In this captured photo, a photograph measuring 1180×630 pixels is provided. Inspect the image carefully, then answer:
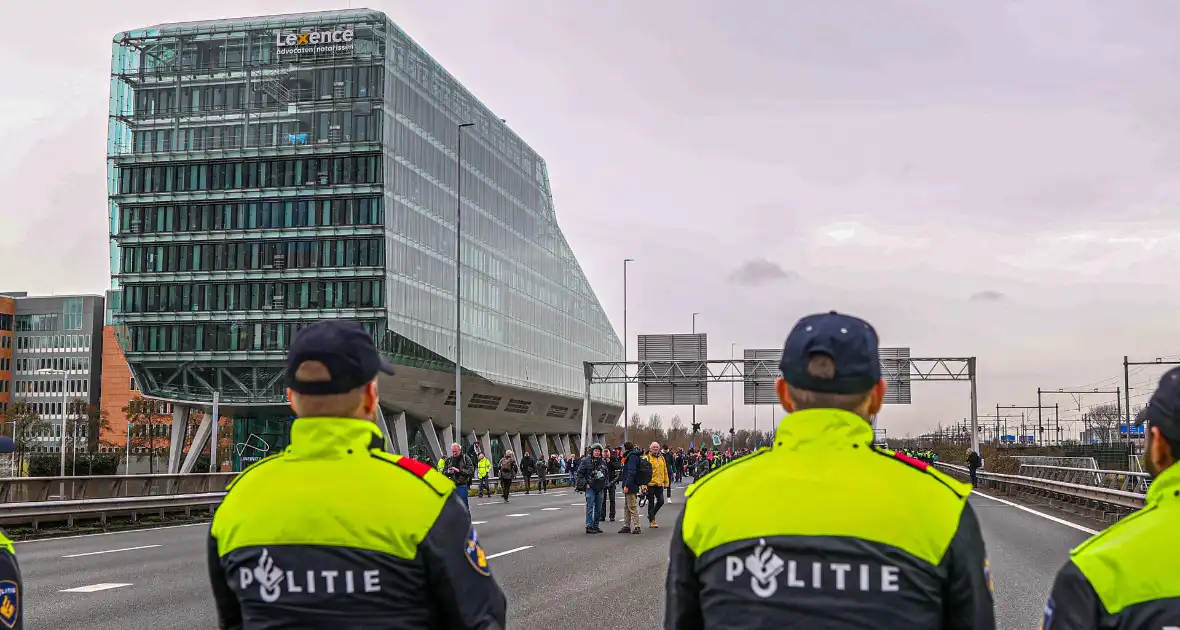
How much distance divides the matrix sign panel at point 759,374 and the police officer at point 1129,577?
6218 centimetres

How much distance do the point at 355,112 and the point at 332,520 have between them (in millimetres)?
74568

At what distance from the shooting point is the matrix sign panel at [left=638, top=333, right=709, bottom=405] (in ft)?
219

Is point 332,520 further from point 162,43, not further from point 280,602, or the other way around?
point 162,43

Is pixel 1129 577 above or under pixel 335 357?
under

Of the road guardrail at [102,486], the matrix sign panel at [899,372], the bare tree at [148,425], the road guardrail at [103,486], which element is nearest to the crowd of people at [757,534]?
the road guardrail at [103,486]

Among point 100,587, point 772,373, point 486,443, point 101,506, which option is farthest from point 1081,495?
point 486,443

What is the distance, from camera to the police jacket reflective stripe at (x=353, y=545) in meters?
3.03

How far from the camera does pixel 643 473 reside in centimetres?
2384

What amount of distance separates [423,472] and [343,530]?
232 mm

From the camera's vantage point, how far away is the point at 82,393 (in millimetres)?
162625

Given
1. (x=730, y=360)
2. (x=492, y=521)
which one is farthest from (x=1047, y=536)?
(x=730, y=360)

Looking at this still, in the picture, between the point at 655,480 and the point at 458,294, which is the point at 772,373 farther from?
the point at 655,480

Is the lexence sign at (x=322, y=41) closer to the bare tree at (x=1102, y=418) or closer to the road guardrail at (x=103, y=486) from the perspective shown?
the road guardrail at (x=103, y=486)

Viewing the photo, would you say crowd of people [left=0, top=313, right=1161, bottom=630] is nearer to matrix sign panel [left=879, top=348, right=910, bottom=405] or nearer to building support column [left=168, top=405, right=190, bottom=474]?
matrix sign panel [left=879, top=348, right=910, bottom=405]
